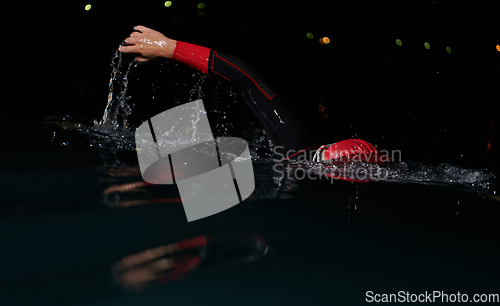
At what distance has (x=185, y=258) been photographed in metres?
0.88

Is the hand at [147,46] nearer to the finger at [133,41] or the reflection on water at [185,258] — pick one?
the finger at [133,41]

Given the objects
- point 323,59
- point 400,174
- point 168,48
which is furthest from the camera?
point 323,59

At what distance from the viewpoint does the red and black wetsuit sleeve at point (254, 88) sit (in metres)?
2.18

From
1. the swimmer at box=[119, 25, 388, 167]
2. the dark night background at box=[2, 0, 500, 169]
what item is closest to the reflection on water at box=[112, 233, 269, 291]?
the swimmer at box=[119, 25, 388, 167]

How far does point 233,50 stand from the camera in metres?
4.89

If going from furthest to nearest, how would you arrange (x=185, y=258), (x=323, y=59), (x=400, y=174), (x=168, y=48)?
(x=323, y=59) < (x=168, y=48) < (x=400, y=174) < (x=185, y=258)

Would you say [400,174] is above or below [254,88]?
below

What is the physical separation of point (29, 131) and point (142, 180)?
163 centimetres

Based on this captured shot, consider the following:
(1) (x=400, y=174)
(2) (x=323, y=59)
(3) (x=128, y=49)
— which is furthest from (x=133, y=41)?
(2) (x=323, y=59)

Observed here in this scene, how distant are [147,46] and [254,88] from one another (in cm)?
59

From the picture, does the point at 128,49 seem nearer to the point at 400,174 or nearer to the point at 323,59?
the point at 400,174

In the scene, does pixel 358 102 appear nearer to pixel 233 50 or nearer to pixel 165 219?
pixel 233 50

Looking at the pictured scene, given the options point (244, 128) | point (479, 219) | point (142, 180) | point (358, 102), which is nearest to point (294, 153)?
point (142, 180)

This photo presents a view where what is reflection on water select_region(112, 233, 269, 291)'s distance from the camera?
78 cm
